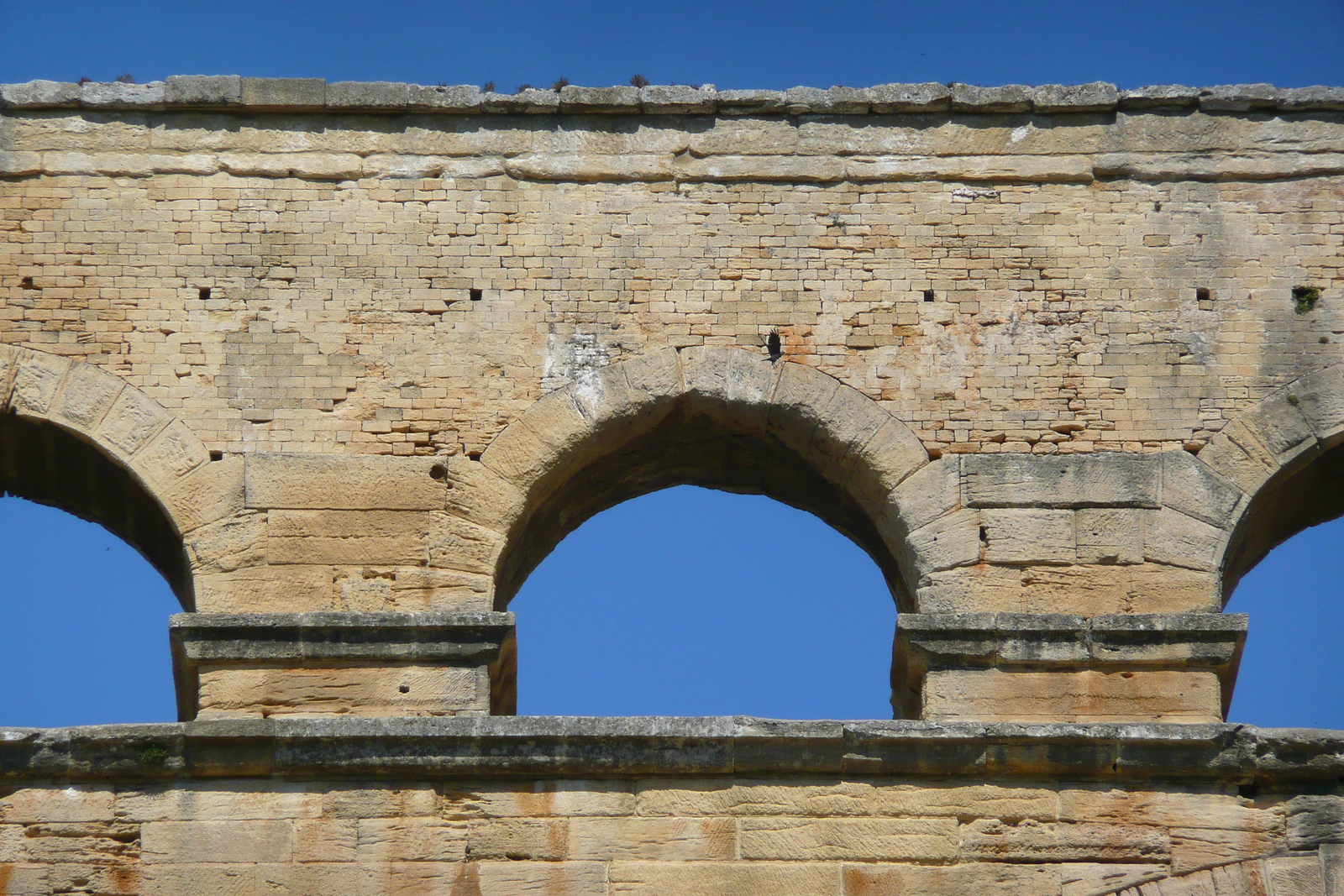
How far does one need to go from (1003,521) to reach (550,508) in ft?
7.61

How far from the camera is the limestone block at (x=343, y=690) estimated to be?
373 inches

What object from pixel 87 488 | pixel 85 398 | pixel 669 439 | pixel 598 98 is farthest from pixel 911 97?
pixel 87 488

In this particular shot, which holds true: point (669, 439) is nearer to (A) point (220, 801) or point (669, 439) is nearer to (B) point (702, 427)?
(B) point (702, 427)

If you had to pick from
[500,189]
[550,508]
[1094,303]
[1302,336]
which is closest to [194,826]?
[550,508]

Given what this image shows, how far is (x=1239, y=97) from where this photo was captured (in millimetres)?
10781

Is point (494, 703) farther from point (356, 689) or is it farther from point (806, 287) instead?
point (806, 287)

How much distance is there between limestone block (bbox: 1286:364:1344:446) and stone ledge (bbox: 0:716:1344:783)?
1608 millimetres

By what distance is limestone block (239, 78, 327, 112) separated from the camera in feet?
35.1

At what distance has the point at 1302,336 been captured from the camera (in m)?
10.3

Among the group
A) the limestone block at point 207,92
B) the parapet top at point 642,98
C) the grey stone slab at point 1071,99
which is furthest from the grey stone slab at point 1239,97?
the limestone block at point 207,92

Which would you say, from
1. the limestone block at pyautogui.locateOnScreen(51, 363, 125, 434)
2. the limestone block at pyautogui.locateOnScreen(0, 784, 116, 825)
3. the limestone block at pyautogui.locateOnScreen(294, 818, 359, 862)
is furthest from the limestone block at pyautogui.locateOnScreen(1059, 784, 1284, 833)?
the limestone block at pyautogui.locateOnScreen(51, 363, 125, 434)

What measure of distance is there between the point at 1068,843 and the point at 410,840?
2891 millimetres

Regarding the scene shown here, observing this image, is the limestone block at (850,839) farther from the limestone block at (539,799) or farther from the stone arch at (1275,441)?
the stone arch at (1275,441)

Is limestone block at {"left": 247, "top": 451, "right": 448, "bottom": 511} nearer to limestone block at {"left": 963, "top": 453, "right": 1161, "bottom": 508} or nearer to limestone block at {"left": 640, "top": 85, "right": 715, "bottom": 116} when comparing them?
limestone block at {"left": 640, "top": 85, "right": 715, "bottom": 116}
